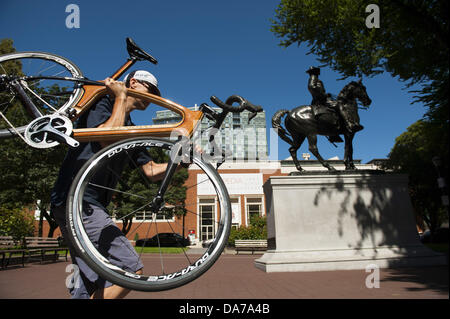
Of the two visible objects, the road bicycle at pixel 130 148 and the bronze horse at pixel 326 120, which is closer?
the road bicycle at pixel 130 148

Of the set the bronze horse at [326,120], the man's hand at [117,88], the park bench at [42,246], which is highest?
the bronze horse at [326,120]

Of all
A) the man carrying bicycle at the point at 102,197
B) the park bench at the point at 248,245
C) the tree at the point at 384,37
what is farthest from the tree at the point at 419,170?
the man carrying bicycle at the point at 102,197

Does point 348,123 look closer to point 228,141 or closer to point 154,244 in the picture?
point 228,141

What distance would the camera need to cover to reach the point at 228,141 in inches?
86.2

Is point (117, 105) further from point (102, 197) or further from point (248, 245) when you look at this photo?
point (248, 245)

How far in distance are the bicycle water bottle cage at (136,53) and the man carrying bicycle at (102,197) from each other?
252mm

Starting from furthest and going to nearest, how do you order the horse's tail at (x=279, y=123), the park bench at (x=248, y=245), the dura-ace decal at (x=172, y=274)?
the park bench at (x=248, y=245)
the horse's tail at (x=279, y=123)
the dura-ace decal at (x=172, y=274)

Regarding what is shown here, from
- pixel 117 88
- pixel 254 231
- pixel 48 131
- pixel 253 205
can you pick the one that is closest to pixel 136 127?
pixel 117 88

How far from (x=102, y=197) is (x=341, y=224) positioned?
7.45m

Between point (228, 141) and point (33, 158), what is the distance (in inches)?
545

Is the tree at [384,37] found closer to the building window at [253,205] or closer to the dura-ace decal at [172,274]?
the dura-ace decal at [172,274]

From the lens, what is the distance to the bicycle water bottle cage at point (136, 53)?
237 centimetres
